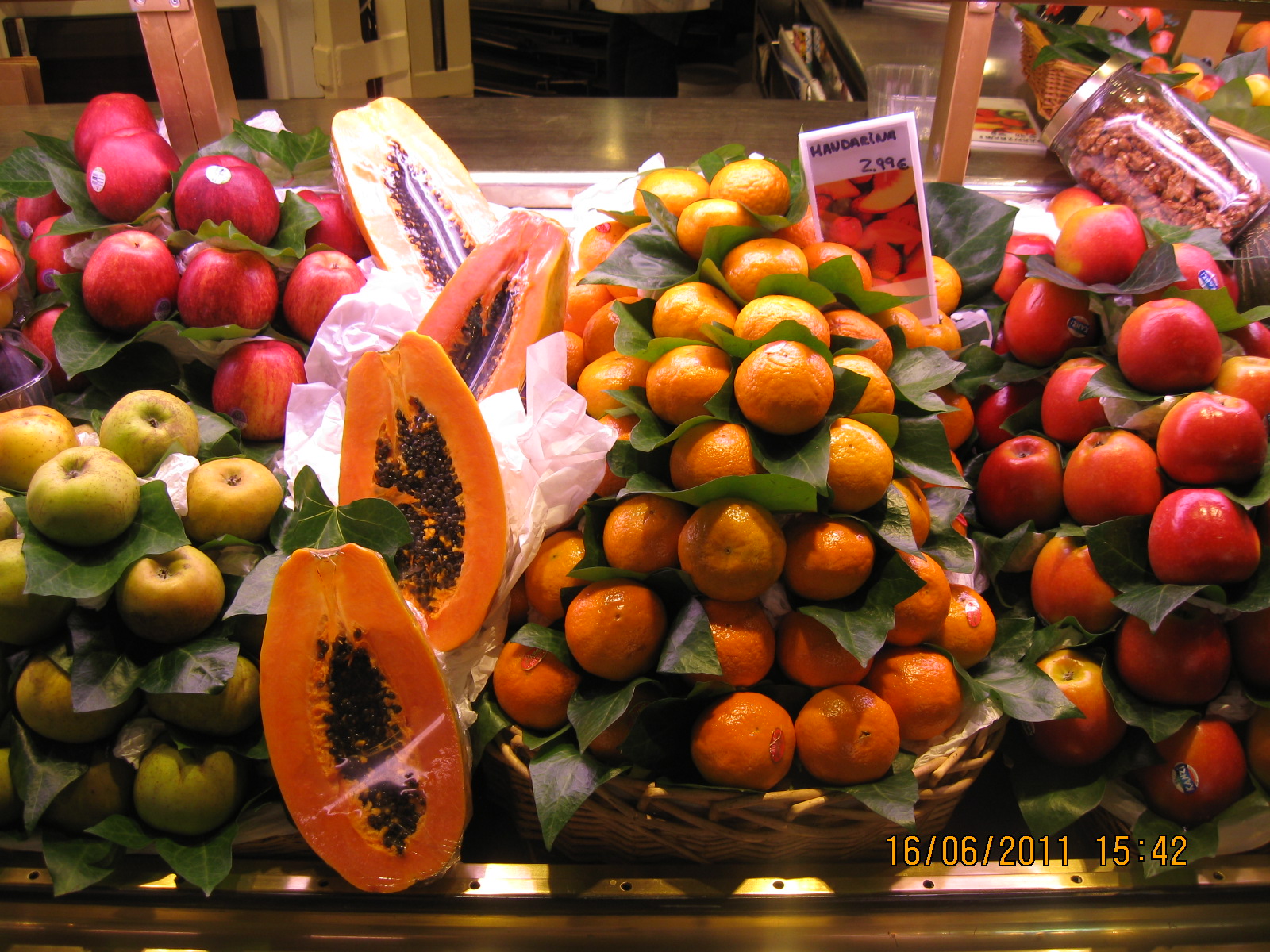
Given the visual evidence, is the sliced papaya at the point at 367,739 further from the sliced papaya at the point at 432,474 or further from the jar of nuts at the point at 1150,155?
the jar of nuts at the point at 1150,155

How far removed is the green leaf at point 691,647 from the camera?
859 mm

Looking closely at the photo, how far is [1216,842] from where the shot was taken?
0.95 m

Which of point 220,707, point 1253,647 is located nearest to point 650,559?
point 220,707

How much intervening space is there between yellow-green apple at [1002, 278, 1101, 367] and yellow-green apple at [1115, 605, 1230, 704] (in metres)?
0.43

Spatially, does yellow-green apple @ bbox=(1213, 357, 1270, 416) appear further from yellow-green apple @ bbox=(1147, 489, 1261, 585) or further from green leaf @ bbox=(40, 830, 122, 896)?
green leaf @ bbox=(40, 830, 122, 896)

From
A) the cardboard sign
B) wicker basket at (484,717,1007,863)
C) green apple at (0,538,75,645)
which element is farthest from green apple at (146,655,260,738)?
the cardboard sign

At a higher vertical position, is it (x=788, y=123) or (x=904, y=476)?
(x=788, y=123)

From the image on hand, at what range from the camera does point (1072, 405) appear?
116 centimetres

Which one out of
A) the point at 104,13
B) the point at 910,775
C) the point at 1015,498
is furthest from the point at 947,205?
the point at 104,13

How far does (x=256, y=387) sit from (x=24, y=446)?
301 mm

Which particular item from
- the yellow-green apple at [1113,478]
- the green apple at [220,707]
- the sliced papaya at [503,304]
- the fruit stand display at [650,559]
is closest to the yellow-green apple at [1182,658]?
the fruit stand display at [650,559]

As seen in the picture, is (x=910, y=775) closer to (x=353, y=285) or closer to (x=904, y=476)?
(x=904, y=476)

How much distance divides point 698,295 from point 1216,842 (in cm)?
87

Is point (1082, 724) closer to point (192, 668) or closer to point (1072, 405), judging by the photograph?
point (1072, 405)
